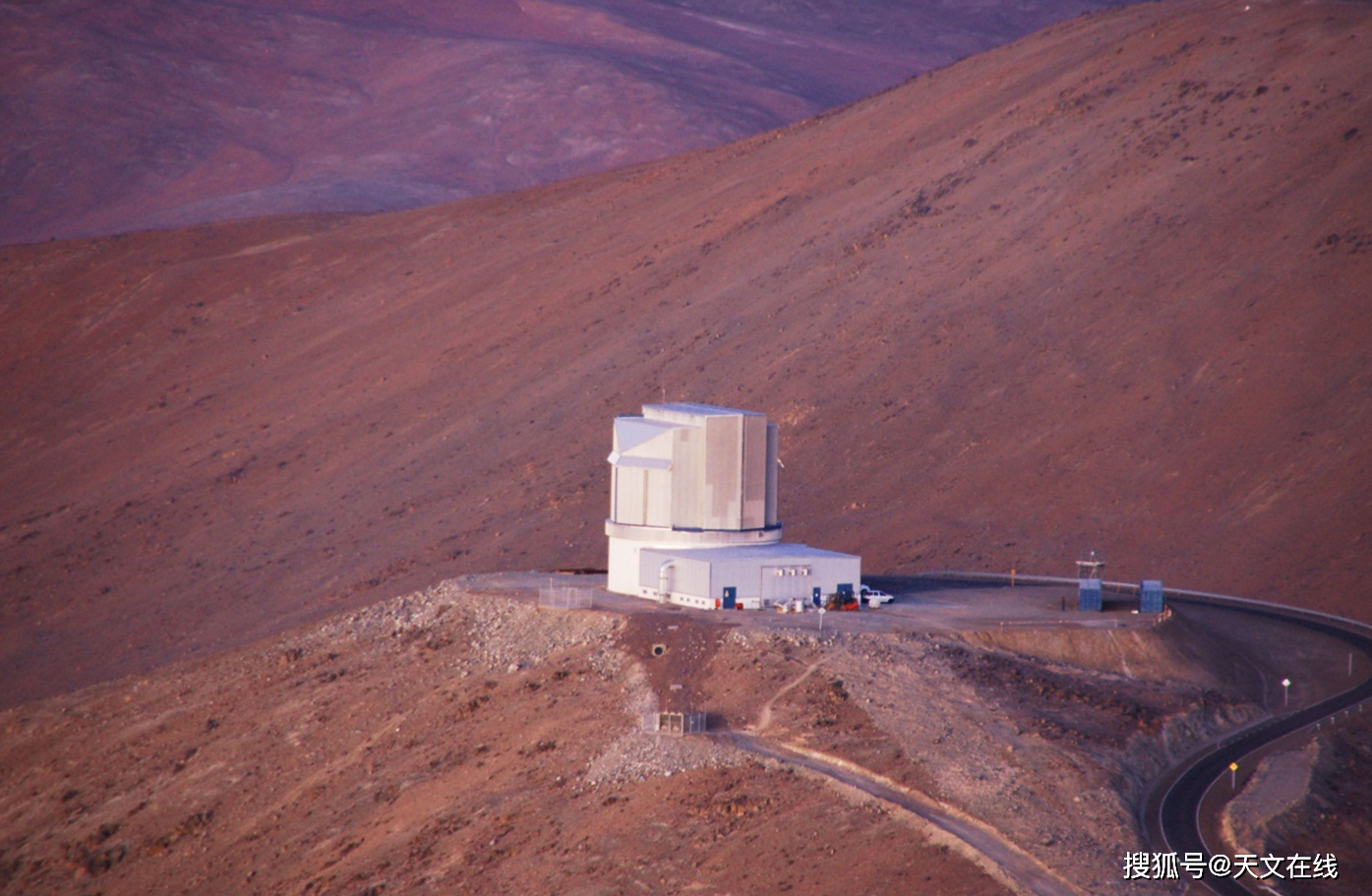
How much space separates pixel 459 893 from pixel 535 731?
4240 mm

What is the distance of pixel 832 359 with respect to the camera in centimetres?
→ 5722

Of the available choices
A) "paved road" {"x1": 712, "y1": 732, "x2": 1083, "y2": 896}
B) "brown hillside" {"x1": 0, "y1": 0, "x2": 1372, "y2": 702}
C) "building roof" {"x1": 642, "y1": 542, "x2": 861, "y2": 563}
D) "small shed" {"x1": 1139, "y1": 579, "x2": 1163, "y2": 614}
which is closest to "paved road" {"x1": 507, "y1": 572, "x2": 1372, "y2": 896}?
"paved road" {"x1": 712, "y1": 732, "x2": 1083, "y2": 896}

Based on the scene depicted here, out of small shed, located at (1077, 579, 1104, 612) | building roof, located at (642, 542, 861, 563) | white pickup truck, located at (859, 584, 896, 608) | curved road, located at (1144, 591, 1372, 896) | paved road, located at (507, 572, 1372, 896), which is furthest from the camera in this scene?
small shed, located at (1077, 579, 1104, 612)

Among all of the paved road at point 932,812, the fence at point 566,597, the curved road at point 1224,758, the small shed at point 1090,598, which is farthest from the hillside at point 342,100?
the paved road at point 932,812

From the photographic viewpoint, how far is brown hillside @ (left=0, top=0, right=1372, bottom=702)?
4934cm

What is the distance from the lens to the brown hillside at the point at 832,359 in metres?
49.3

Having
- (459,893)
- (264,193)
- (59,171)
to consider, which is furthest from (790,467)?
(59,171)

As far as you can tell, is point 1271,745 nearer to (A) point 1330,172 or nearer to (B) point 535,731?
(B) point 535,731

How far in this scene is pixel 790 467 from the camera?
52.8 meters

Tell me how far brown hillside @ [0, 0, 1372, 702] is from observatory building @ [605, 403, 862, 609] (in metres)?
12.3

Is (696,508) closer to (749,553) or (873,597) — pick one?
(749,553)

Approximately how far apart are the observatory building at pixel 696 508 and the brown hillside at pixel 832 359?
1234 centimetres

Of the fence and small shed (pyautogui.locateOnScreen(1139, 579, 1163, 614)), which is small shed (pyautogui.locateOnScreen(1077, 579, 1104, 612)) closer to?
small shed (pyautogui.locateOnScreen(1139, 579, 1163, 614))

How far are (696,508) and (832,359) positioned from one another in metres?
22.3
